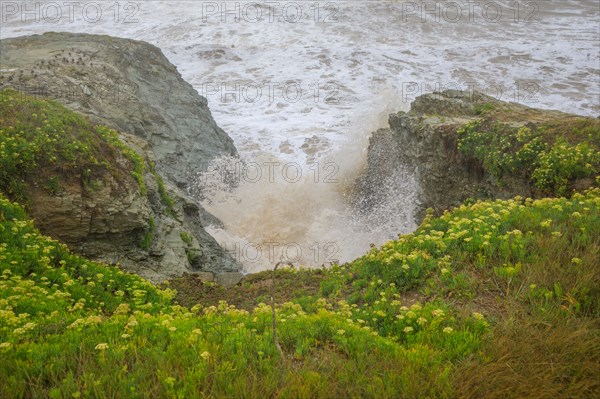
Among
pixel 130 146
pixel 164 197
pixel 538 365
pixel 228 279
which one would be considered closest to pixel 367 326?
pixel 538 365

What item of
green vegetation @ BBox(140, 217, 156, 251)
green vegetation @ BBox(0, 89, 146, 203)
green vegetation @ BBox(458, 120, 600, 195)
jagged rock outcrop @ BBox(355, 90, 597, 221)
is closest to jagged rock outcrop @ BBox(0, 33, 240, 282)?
green vegetation @ BBox(140, 217, 156, 251)

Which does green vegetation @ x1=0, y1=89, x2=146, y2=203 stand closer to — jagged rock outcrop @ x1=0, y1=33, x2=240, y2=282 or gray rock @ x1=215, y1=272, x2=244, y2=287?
jagged rock outcrop @ x1=0, y1=33, x2=240, y2=282

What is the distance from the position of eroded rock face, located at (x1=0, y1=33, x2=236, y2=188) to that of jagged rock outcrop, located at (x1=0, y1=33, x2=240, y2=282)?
36 mm

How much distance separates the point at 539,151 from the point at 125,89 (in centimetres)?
1159

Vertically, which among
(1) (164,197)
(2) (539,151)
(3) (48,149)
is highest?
(3) (48,149)

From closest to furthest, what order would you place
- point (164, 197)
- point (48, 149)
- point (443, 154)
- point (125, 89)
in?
point (48, 149) → point (164, 197) → point (443, 154) → point (125, 89)

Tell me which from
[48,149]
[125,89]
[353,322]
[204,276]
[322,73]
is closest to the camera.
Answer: [353,322]

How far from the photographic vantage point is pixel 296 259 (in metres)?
12.4

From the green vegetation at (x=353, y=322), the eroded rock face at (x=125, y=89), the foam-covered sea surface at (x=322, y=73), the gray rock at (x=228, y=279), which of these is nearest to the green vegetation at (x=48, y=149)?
the green vegetation at (x=353, y=322)

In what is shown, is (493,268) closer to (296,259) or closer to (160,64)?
(296,259)

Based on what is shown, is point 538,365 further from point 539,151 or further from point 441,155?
point 441,155

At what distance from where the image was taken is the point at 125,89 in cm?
1473

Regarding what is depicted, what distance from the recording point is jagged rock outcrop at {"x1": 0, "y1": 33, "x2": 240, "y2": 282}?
8.38 metres

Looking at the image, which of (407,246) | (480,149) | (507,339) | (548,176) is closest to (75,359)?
(507,339)
